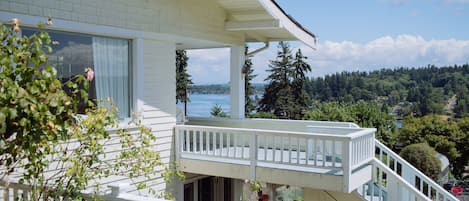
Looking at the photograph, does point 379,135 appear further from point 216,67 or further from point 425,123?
point 216,67

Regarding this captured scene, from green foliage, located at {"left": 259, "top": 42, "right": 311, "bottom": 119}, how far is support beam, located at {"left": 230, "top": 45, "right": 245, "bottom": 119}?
17.2m

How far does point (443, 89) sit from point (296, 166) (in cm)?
3448

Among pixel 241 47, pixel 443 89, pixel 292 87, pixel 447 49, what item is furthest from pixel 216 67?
pixel 447 49

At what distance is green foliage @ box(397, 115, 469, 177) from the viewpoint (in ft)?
70.1

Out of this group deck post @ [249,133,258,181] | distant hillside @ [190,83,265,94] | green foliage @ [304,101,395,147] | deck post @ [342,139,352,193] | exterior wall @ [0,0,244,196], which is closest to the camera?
exterior wall @ [0,0,244,196]

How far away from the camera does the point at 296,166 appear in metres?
7.29

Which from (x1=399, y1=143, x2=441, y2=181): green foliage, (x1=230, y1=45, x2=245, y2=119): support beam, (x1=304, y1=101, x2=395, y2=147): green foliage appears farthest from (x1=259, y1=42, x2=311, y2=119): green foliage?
(x1=230, y1=45, x2=245, y2=119): support beam

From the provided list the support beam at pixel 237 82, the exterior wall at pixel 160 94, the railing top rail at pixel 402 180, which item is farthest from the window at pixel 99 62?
the railing top rail at pixel 402 180

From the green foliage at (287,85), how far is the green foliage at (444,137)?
7085 mm

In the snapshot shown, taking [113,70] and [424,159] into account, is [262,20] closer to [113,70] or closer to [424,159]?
[113,70]

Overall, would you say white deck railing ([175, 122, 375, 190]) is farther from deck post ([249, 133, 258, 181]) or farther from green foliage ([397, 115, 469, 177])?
green foliage ([397, 115, 469, 177])

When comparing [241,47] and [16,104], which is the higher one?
[241,47]

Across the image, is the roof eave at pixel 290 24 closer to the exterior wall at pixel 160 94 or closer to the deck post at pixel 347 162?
the exterior wall at pixel 160 94

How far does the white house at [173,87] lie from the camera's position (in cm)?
638
